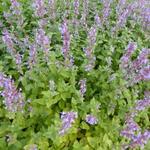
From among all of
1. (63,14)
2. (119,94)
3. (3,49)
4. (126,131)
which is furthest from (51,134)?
(63,14)

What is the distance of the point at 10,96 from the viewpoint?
3.27m

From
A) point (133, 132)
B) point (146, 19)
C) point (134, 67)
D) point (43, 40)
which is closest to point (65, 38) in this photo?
point (43, 40)

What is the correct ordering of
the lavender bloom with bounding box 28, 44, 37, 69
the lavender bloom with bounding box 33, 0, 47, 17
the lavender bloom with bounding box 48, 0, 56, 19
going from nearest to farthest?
the lavender bloom with bounding box 28, 44, 37, 69
the lavender bloom with bounding box 33, 0, 47, 17
the lavender bloom with bounding box 48, 0, 56, 19

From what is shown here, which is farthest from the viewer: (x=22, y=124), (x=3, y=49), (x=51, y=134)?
(x=3, y=49)

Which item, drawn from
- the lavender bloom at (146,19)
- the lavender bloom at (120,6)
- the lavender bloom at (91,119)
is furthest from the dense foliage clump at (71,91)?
the lavender bloom at (146,19)

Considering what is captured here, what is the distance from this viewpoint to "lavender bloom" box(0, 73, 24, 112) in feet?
10.6

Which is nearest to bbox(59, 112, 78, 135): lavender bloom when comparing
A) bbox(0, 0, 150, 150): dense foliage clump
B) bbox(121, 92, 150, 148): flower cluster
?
bbox(0, 0, 150, 150): dense foliage clump

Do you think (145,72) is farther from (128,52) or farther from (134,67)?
(128,52)

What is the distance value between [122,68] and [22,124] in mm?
1272

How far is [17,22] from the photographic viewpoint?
4.60m

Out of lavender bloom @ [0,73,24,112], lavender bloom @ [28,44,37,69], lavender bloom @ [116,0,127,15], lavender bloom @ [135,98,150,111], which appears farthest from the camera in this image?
lavender bloom @ [116,0,127,15]

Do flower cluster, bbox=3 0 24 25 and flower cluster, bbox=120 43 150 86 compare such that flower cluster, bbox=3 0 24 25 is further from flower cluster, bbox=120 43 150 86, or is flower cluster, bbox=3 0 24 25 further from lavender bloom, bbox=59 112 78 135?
lavender bloom, bbox=59 112 78 135

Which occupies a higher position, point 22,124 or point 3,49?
point 3,49

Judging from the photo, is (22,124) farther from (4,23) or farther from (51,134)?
(4,23)
